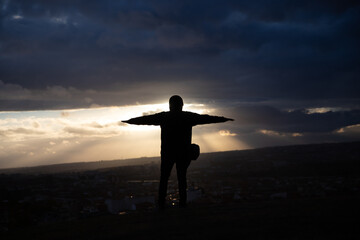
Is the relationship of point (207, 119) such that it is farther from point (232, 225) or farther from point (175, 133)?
point (232, 225)

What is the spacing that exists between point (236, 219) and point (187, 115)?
4393mm

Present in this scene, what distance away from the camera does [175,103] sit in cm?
1130

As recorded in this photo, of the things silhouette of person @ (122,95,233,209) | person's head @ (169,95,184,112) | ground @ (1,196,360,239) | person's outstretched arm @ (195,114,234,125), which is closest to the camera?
ground @ (1,196,360,239)

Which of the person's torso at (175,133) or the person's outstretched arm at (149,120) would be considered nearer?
the person's torso at (175,133)

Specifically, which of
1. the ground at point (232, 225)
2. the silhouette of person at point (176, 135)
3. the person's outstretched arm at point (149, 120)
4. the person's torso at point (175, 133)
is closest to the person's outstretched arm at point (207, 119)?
the silhouette of person at point (176, 135)

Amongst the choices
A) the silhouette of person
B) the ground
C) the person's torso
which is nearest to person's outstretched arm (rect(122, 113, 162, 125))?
the silhouette of person

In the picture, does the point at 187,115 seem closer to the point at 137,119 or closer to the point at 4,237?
the point at 137,119

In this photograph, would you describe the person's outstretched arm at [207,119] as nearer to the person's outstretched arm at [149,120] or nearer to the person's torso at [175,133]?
the person's torso at [175,133]

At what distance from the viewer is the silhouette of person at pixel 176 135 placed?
1113 cm

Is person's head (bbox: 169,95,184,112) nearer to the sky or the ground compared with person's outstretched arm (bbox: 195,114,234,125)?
nearer to the sky

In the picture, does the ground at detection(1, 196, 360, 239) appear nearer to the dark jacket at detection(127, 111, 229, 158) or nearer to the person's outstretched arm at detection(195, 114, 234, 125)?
the dark jacket at detection(127, 111, 229, 158)

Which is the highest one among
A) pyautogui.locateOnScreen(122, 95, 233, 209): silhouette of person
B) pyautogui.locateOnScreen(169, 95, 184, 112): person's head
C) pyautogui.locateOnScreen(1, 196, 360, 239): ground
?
pyautogui.locateOnScreen(169, 95, 184, 112): person's head

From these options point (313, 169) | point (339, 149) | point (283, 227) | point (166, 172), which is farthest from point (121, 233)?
point (339, 149)

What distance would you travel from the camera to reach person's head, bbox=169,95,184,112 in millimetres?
11305
